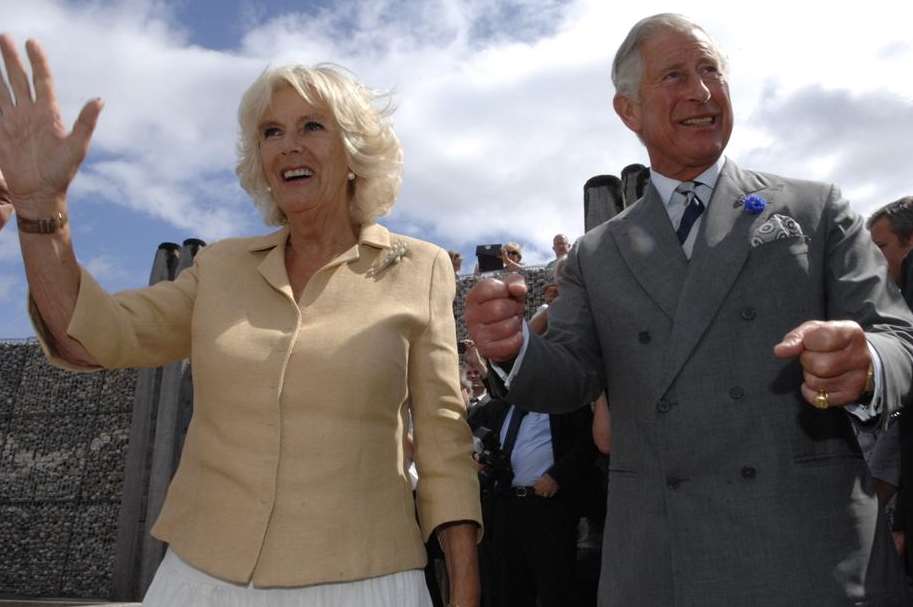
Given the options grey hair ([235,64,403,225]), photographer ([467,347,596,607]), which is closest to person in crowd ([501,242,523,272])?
photographer ([467,347,596,607])

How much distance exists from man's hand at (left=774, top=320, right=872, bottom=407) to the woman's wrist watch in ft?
4.35

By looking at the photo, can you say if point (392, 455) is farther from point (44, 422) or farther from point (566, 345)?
point (44, 422)

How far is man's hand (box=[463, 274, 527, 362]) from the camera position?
5.07 feet

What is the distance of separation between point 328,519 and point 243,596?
0.72ft

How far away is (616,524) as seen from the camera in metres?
1.81

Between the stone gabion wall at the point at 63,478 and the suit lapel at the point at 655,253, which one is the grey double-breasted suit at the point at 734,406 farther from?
the stone gabion wall at the point at 63,478

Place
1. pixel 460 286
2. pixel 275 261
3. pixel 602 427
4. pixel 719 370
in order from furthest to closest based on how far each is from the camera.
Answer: pixel 460 286, pixel 602 427, pixel 275 261, pixel 719 370

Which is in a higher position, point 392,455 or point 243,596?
point 392,455

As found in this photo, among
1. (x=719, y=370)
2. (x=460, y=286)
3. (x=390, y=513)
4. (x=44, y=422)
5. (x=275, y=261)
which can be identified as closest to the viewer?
(x=719, y=370)

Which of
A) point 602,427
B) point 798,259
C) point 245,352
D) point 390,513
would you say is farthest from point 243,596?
point 602,427

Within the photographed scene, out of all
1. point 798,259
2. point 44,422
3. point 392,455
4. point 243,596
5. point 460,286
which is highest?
point 460,286

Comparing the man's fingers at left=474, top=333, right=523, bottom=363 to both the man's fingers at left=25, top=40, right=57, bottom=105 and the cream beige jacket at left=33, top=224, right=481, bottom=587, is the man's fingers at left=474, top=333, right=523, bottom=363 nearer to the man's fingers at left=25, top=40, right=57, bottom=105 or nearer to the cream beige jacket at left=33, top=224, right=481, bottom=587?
the cream beige jacket at left=33, top=224, right=481, bottom=587

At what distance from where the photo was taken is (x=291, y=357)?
190 centimetres

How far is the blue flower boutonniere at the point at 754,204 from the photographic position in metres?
1.85
